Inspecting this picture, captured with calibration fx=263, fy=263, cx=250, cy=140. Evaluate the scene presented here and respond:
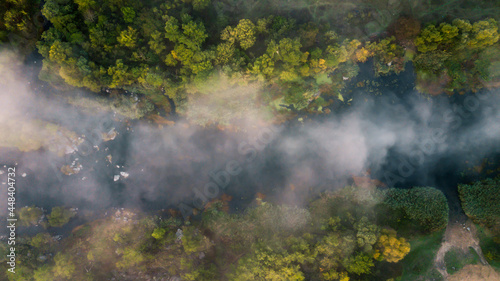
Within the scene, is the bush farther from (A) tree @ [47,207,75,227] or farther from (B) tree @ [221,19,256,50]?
(A) tree @ [47,207,75,227]

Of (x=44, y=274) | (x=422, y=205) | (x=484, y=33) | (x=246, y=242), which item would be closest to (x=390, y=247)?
(x=422, y=205)

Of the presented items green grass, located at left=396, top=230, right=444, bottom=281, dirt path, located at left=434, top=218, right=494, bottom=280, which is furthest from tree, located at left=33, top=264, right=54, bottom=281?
dirt path, located at left=434, top=218, right=494, bottom=280

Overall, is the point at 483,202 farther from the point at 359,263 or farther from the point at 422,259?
the point at 359,263

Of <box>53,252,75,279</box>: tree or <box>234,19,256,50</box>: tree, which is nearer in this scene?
<box>234,19,256,50</box>: tree

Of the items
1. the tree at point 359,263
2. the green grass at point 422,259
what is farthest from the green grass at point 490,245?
the tree at point 359,263

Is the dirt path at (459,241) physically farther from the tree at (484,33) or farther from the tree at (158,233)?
the tree at (158,233)

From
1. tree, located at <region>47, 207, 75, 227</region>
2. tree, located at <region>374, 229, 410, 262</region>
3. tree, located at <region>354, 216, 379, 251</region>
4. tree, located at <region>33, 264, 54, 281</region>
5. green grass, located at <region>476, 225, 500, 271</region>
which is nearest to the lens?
tree, located at <region>374, 229, 410, 262</region>
